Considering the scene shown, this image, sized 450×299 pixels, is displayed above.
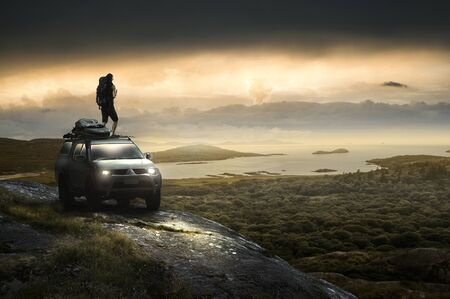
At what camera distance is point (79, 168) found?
62.8ft

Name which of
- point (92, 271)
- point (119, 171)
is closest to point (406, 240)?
point (119, 171)

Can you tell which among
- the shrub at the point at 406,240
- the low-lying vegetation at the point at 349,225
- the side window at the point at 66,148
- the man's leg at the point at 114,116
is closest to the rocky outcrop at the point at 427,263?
the low-lying vegetation at the point at 349,225

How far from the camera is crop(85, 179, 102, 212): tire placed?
58.6ft

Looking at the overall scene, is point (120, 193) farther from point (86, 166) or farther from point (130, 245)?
point (130, 245)

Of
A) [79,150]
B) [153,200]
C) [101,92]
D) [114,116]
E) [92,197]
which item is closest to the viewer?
[92,197]

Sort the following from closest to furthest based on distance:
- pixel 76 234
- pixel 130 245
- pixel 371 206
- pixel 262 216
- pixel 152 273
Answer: pixel 152 273 < pixel 130 245 < pixel 76 234 < pixel 262 216 < pixel 371 206

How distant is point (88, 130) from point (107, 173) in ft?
12.5

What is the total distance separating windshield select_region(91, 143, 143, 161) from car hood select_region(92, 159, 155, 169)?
1.97 feet

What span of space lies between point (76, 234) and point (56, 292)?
382cm

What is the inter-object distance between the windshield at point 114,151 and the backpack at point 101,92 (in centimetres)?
343

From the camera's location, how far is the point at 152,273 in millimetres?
12930

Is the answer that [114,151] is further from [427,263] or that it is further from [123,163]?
[427,263]

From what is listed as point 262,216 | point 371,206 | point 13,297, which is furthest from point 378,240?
point 13,297

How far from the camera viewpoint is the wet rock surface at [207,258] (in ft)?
44.0
